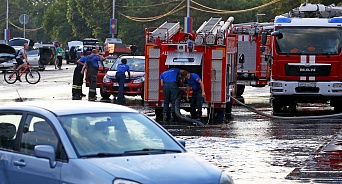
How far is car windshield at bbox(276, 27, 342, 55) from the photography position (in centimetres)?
2534

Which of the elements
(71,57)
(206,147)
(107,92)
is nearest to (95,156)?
(206,147)

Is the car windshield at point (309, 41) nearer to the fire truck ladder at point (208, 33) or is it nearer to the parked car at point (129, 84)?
the fire truck ladder at point (208, 33)

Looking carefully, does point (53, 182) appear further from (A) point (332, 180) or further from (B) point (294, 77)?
(B) point (294, 77)

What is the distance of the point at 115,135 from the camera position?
9.02 m

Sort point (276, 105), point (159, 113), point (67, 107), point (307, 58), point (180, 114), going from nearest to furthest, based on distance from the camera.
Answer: point (67, 107), point (180, 114), point (159, 113), point (307, 58), point (276, 105)

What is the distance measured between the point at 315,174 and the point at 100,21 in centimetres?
8783

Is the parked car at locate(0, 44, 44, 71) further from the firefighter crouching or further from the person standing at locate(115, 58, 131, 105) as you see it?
the person standing at locate(115, 58, 131, 105)

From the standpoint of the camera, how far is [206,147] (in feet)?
54.6

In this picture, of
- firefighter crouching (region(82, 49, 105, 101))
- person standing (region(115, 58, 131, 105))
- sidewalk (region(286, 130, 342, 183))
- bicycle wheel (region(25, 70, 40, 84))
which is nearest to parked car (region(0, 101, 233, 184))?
sidewalk (region(286, 130, 342, 183))

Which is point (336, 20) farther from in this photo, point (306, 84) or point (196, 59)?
point (196, 59)

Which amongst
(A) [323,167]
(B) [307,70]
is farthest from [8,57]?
(A) [323,167]

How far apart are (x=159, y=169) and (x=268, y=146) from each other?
8957mm

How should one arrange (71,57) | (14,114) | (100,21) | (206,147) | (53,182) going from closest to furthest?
(53,182)
(14,114)
(206,147)
(71,57)
(100,21)

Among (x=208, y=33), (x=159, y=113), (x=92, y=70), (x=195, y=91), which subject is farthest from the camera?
(x=92, y=70)
